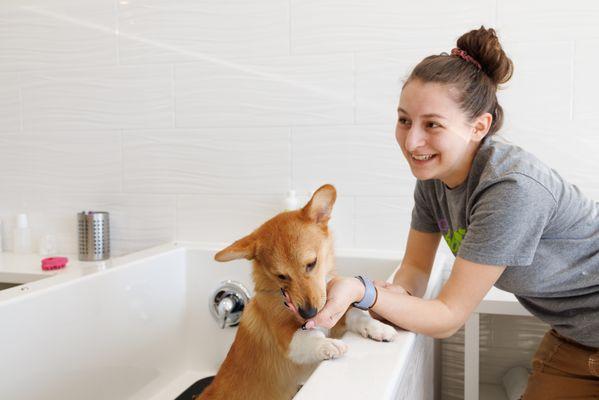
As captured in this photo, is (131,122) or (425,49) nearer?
(425,49)

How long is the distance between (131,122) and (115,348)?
943mm

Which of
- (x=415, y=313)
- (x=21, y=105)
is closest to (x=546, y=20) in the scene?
(x=415, y=313)

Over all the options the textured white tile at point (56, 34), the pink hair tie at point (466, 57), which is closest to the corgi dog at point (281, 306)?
the pink hair tie at point (466, 57)

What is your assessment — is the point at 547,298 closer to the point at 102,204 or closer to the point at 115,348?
the point at 115,348

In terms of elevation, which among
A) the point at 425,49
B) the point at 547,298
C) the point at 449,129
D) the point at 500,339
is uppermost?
the point at 425,49

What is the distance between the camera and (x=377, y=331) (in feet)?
2.99

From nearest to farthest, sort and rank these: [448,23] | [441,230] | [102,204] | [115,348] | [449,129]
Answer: [449,129]
[441,230]
[115,348]
[448,23]
[102,204]

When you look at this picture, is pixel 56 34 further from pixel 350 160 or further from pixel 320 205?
pixel 320 205

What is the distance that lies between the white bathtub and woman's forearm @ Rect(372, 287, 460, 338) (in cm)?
4

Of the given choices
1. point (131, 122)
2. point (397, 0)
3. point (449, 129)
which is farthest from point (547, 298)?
point (131, 122)

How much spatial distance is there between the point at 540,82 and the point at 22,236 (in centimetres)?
→ 213

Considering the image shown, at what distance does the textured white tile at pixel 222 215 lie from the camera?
193 cm

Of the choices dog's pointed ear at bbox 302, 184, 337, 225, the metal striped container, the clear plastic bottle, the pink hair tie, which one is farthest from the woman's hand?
the clear plastic bottle

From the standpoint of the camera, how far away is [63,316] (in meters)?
1.34
